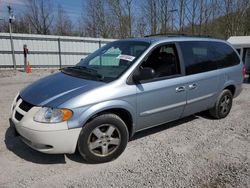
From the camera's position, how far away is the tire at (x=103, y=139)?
2.92 metres

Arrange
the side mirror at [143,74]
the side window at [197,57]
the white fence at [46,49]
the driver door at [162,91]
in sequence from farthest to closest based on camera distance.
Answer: the white fence at [46,49] < the side window at [197,57] < the driver door at [162,91] < the side mirror at [143,74]

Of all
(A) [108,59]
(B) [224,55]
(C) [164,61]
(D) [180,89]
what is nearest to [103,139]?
(A) [108,59]

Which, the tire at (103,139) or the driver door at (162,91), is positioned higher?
the driver door at (162,91)

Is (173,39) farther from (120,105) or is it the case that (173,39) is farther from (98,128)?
(98,128)

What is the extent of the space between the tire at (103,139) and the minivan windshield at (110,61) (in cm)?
60

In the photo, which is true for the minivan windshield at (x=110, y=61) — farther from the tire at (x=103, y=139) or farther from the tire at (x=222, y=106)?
the tire at (x=222, y=106)

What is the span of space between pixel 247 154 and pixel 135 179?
1.87 meters

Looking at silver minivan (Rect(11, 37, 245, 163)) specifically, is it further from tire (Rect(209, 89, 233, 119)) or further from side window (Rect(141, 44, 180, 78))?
tire (Rect(209, 89, 233, 119))

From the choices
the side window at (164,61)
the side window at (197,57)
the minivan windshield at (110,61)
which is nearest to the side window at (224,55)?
the side window at (197,57)

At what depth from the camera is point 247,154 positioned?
11.2 ft

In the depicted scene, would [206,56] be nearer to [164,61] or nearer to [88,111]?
[164,61]

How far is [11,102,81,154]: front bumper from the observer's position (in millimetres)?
2693

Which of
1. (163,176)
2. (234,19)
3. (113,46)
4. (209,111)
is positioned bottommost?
(163,176)

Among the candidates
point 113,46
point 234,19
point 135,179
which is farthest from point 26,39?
point 234,19
